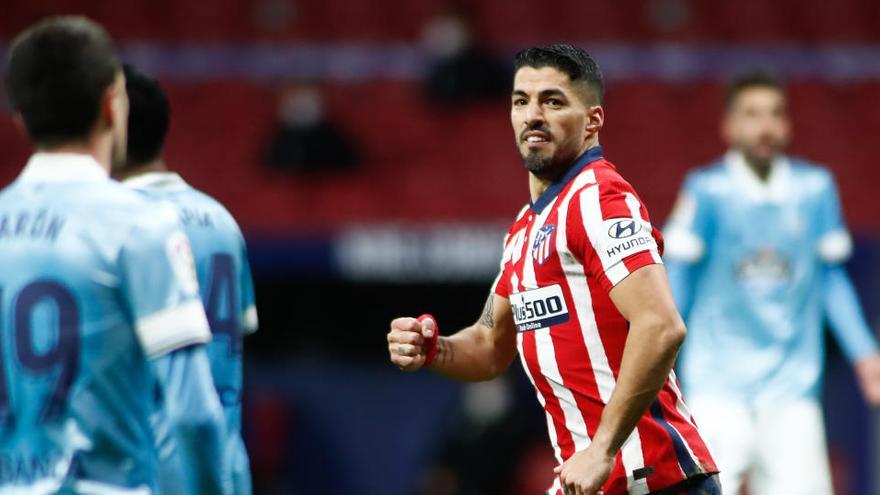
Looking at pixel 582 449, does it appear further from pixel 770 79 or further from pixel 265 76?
pixel 265 76

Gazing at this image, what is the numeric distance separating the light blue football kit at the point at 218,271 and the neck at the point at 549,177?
1.00 m

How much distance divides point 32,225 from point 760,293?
400 cm

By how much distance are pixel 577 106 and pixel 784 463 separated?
8.96 ft

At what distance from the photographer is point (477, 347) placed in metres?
4.08

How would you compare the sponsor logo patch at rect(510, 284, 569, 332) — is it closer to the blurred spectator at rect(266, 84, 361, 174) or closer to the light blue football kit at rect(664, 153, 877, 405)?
the light blue football kit at rect(664, 153, 877, 405)

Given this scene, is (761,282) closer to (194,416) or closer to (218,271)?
(218,271)

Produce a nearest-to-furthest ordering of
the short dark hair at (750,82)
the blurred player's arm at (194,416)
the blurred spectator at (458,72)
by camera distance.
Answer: the blurred player's arm at (194,416) < the short dark hair at (750,82) < the blurred spectator at (458,72)

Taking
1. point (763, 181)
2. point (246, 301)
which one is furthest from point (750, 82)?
point (246, 301)

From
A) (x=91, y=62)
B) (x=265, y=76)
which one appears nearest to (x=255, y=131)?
(x=265, y=76)

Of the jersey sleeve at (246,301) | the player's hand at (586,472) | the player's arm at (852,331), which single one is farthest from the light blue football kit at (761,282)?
the player's hand at (586,472)

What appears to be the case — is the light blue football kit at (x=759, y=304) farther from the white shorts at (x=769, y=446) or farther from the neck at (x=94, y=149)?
the neck at (x=94, y=149)

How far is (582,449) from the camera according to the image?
142 inches

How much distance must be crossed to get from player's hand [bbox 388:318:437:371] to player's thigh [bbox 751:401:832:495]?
2.61 m

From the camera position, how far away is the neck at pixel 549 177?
148 inches
